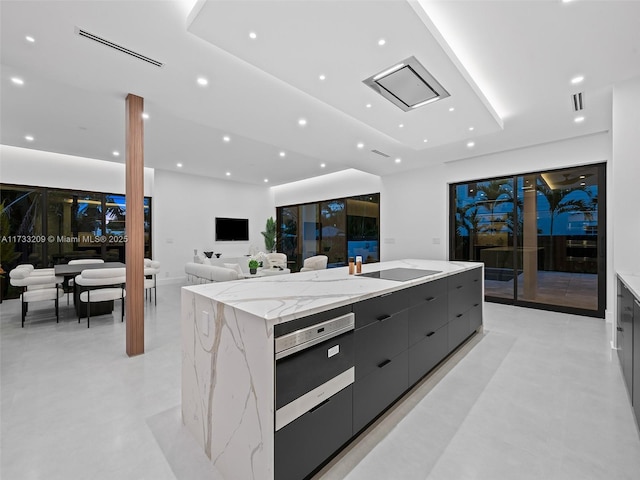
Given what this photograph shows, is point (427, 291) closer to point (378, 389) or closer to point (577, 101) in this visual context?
point (378, 389)

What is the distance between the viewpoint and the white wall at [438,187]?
444 centimetres

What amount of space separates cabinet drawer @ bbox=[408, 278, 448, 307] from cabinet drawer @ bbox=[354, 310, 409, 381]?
0.50ft

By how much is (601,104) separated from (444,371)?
3.61 m

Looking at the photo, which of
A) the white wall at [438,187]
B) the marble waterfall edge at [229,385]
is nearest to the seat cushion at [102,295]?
the marble waterfall edge at [229,385]

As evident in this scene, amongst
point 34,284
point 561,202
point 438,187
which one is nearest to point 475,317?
point 561,202

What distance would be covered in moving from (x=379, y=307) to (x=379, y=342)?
22 cm

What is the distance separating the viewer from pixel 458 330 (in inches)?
117

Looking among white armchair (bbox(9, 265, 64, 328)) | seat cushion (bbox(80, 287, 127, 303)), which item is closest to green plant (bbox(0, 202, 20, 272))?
white armchair (bbox(9, 265, 64, 328))

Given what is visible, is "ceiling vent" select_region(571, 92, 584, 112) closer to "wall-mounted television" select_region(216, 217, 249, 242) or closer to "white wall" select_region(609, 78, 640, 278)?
"white wall" select_region(609, 78, 640, 278)

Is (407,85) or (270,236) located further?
(270,236)

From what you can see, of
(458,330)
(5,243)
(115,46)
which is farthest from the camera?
(5,243)

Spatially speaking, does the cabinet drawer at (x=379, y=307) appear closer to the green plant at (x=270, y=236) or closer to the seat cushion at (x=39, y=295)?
the seat cushion at (x=39, y=295)

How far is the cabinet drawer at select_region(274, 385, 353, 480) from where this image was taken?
1.27m

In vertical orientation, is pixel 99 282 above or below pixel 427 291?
below
